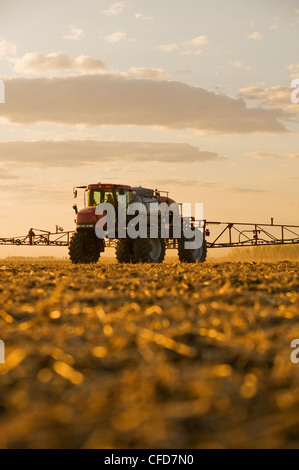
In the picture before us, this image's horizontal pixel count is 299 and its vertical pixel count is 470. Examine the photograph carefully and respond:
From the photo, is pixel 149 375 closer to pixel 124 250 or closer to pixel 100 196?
pixel 124 250

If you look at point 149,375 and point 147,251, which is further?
point 147,251

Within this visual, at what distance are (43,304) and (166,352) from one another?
2.78m

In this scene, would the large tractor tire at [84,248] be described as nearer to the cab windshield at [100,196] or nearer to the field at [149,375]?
the cab windshield at [100,196]

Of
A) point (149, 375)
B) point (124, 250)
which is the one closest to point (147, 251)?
point (124, 250)

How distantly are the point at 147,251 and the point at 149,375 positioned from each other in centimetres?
1640

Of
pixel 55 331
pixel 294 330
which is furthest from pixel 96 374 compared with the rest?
pixel 294 330

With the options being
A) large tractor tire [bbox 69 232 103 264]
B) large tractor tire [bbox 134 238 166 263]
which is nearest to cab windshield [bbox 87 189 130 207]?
large tractor tire [bbox 69 232 103 264]

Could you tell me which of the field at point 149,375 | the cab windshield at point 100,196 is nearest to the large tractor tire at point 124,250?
the cab windshield at point 100,196

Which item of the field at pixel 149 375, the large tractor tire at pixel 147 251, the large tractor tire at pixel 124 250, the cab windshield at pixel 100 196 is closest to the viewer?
the field at pixel 149 375

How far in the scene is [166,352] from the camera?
451cm

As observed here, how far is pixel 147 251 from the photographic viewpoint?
20.2 metres

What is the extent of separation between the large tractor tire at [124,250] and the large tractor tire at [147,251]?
2.41 ft

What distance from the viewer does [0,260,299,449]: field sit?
302cm

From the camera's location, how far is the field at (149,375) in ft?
A: 9.91
